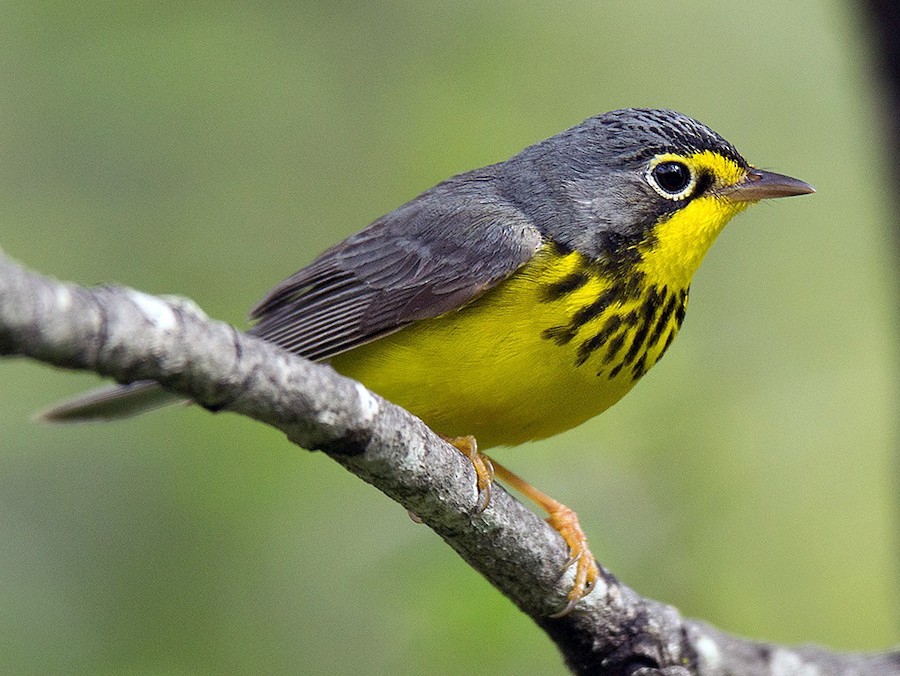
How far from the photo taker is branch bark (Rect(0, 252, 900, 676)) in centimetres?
259

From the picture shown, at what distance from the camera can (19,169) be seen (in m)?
9.37

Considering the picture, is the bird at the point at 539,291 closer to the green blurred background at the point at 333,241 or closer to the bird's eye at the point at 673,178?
the bird's eye at the point at 673,178

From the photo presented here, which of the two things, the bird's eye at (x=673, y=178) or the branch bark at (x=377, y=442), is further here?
the bird's eye at (x=673, y=178)

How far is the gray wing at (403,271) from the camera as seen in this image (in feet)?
17.6

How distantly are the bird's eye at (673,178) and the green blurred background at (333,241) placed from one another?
136 cm

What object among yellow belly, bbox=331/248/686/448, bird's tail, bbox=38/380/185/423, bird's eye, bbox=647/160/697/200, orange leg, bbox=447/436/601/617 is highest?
bird's eye, bbox=647/160/697/200

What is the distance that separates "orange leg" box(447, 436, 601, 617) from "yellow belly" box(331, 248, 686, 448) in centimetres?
24

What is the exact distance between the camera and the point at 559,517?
223 inches

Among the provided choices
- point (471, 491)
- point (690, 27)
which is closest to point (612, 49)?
point (690, 27)

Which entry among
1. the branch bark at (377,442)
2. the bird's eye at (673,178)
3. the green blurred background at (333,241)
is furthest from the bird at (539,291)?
the green blurred background at (333,241)

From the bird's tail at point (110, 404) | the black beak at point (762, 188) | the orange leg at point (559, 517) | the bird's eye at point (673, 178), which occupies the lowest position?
the bird's tail at point (110, 404)

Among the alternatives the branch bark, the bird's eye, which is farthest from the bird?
the branch bark

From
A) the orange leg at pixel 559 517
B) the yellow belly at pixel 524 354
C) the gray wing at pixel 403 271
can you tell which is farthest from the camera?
the gray wing at pixel 403 271

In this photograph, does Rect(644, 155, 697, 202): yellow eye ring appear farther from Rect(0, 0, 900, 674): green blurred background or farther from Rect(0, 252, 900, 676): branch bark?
Rect(0, 252, 900, 676): branch bark
